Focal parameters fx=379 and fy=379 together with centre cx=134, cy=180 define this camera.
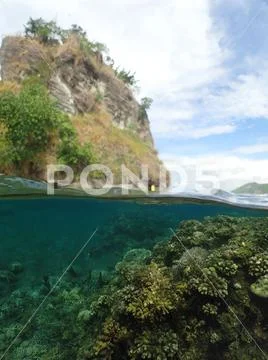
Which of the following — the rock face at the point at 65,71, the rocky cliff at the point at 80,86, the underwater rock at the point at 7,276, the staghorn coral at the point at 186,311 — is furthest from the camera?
the rock face at the point at 65,71

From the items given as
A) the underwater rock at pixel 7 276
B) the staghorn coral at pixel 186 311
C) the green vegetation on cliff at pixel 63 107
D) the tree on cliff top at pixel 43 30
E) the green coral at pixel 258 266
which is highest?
the tree on cliff top at pixel 43 30

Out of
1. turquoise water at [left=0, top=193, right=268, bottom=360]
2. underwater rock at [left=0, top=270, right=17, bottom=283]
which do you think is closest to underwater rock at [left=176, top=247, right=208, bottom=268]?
turquoise water at [left=0, top=193, right=268, bottom=360]

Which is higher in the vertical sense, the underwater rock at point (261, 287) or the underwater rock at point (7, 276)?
the underwater rock at point (261, 287)

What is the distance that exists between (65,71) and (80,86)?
180 cm

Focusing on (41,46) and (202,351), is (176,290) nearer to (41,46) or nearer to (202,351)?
(202,351)

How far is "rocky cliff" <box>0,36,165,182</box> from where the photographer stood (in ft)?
99.2

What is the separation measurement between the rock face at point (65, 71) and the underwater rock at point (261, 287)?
79.6 feet

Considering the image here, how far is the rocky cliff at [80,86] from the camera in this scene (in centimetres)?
3025

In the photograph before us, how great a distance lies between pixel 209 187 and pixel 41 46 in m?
22.2

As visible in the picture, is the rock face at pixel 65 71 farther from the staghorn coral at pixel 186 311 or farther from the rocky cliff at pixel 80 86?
the staghorn coral at pixel 186 311

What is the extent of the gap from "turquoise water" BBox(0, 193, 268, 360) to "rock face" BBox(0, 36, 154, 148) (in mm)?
10036

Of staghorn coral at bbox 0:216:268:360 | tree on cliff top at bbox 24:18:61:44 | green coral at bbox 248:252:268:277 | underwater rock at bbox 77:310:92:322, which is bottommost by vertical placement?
underwater rock at bbox 77:310:92:322

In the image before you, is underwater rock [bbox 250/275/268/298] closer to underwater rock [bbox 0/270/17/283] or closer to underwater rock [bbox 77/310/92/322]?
underwater rock [bbox 77/310/92/322]

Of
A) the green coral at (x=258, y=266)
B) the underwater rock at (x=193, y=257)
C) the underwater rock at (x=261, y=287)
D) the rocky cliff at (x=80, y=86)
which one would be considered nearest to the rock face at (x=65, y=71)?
the rocky cliff at (x=80, y=86)
